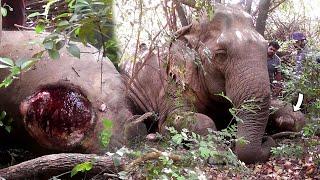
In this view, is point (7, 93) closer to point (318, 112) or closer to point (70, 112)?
point (70, 112)

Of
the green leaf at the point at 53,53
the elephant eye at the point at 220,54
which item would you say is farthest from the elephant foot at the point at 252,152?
the green leaf at the point at 53,53

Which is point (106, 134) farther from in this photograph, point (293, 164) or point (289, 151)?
point (293, 164)

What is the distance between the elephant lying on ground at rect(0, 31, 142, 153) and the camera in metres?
4.46

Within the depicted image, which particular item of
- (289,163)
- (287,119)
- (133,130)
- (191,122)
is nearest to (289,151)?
(289,163)

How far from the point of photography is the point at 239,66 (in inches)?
197

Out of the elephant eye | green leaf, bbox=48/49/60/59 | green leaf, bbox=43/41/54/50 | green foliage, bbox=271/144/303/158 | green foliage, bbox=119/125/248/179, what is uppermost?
green leaf, bbox=43/41/54/50

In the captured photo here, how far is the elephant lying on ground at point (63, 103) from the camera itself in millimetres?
4465

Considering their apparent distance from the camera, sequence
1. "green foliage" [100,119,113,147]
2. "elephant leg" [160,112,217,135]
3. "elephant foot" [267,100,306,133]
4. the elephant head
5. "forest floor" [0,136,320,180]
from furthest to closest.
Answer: "elephant foot" [267,100,306,133], "elephant leg" [160,112,217,135], the elephant head, "forest floor" [0,136,320,180], "green foliage" [100,119,113,147]

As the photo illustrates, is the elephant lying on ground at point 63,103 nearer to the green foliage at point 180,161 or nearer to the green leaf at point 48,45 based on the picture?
the green foliage at point 180,161

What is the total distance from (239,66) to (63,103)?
5.77ft

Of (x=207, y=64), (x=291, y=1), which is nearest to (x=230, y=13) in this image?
(x=207, y=64)

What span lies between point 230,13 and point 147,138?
1.59 meters

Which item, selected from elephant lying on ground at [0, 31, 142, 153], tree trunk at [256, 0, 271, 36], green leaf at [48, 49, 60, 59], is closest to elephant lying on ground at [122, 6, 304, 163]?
elephant lying on ground at [0, 31, 142, 153]

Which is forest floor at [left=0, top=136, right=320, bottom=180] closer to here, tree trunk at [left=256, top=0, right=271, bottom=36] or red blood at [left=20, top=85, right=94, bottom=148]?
red blood at [left=20, top=85, right=94, bottom=148]
